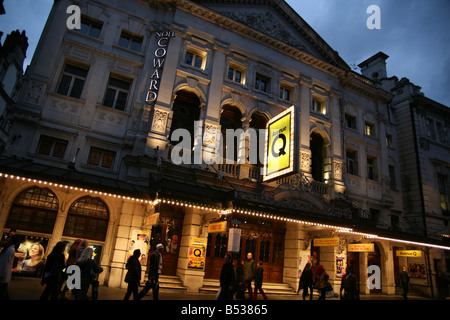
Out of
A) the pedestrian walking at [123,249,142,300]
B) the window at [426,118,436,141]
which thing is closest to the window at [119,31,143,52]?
the pedestrian walking at [123,249,142,300]

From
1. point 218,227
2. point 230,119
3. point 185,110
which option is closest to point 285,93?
point 230,119

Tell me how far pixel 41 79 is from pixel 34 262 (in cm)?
838

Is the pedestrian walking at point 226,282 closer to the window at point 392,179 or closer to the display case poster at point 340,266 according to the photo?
the display case poster at point 340,266

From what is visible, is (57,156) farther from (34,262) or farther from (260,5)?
(260,5)

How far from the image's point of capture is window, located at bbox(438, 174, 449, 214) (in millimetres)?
23828

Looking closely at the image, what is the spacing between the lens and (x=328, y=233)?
16.1 m

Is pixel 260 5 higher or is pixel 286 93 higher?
pixel 260 5

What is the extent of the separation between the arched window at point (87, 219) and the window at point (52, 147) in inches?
97.7

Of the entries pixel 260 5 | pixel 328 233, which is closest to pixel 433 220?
pixel 328 233

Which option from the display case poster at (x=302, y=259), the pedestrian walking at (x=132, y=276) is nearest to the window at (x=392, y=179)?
the display case poster at (x=302, y=259)

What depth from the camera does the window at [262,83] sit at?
19.2 meters

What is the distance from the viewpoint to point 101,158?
45.0 ft

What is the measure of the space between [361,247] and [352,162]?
24.3ft

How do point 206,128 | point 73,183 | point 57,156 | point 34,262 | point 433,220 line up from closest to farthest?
point 73,183
point 34,262
point 57,156
point 206,128
point 433,220
